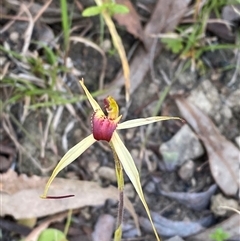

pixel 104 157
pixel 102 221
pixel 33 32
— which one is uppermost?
pixel 33 32

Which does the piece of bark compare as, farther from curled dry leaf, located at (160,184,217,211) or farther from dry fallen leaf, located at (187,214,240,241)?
dry fallen leaf, located at (187,214,240,241)

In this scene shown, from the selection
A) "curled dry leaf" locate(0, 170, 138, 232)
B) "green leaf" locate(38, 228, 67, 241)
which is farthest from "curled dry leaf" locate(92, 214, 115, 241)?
"green leaf" locate(38, 228, 67, 241)

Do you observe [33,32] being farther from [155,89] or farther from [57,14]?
[155,89]

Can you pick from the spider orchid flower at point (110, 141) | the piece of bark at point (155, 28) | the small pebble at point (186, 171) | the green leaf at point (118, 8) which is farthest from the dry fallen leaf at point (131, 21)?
the spider orchid flower at point (110, 141)

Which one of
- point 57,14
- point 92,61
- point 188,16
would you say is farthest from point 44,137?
point 188,16

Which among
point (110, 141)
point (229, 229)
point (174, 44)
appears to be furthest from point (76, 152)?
point (174, 44)

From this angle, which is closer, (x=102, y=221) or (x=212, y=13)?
(x=102, y=221)
